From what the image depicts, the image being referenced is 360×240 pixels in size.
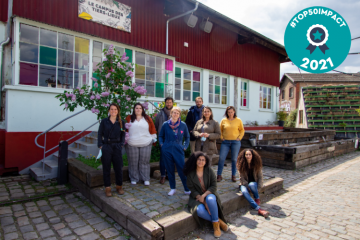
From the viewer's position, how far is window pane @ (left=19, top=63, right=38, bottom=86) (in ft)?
19.7

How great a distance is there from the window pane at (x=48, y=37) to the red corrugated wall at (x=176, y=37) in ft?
0.87

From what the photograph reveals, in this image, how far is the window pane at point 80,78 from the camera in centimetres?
707

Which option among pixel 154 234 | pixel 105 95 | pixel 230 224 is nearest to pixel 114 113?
pixel 105 95

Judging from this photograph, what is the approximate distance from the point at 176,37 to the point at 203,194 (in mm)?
8131

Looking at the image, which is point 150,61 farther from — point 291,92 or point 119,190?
point 291,92

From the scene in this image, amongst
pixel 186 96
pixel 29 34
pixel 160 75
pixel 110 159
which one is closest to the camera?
pixel 110 159

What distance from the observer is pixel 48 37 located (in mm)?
6547

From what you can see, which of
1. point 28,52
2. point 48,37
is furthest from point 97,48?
point 28,52

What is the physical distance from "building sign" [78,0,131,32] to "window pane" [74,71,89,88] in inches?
67.6

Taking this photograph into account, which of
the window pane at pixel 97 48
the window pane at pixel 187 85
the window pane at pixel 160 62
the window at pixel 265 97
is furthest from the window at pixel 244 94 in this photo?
the window pane at pixel 97 48

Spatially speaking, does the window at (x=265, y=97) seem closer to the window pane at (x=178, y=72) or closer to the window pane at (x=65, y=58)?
the window pane at (x=178, y=72)

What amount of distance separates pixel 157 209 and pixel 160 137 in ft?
4.32

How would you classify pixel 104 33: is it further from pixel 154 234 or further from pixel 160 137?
pixel 154 234

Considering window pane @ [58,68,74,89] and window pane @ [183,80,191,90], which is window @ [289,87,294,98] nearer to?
window pane @ [183,80,191,90]
